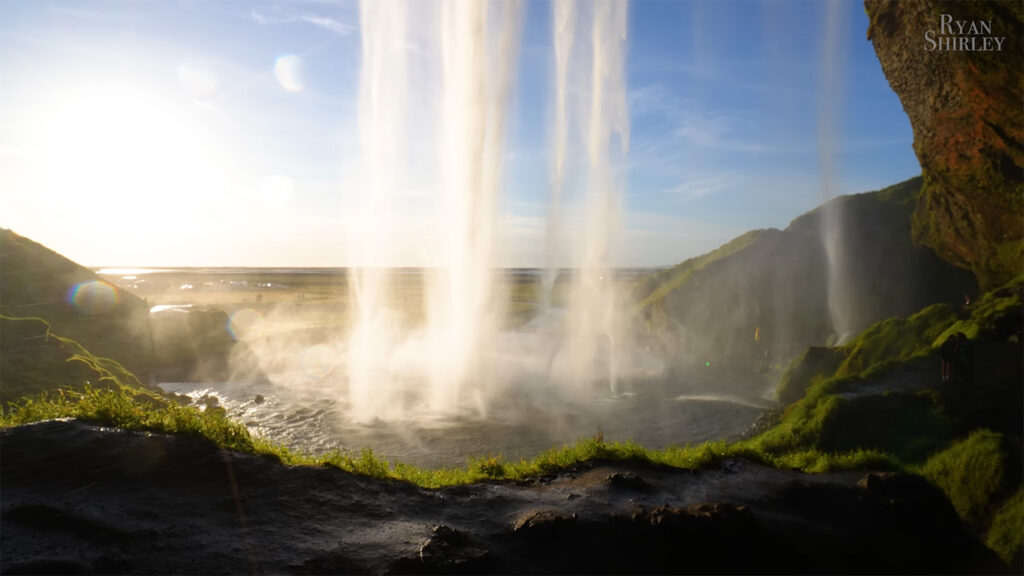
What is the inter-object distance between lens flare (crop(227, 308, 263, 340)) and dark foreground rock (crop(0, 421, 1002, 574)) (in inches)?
1279

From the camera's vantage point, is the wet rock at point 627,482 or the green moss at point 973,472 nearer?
the wet rock at point 627,482

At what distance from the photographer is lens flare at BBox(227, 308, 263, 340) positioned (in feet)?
129

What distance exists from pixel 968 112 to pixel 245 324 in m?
53.4

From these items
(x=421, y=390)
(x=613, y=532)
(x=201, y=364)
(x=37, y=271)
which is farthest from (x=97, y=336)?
(x=613, y=532)

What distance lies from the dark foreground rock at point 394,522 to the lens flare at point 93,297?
75.7 ft

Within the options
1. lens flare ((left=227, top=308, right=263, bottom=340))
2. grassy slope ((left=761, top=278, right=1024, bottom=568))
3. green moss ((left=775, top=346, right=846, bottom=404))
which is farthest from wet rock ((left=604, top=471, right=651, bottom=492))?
lens flare ((left=227, top=308, right=263, bottom=340))

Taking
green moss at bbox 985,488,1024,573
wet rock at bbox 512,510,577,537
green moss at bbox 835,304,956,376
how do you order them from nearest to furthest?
wet rock at bbox 512,510,577,537, green moss at bbox 985,488,1024,573, green moss at bbox 835,304,956,376

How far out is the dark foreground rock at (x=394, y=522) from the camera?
19.4ft

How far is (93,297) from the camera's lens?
84.7 feet

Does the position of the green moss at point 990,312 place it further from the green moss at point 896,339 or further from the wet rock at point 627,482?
the wet rock at point 627,482

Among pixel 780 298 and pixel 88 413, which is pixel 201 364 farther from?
pixel 780 298

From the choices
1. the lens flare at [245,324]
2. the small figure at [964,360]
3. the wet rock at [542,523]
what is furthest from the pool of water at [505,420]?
the lens flare at [245,324]

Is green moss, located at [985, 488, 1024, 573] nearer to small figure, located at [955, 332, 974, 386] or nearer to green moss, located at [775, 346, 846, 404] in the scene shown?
small figure, located at [955, 332, 974, 386]

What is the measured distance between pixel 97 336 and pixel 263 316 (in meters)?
29.9
